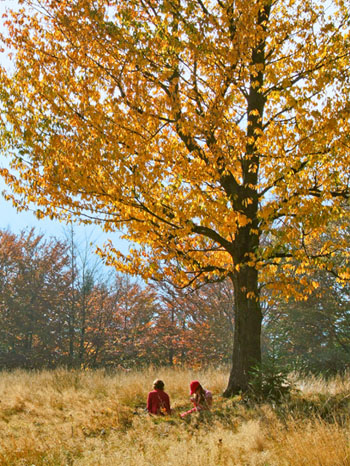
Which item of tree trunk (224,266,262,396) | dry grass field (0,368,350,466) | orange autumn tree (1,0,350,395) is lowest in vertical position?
dry grass field (0,368,350,466)

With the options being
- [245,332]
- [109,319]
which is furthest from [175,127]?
[109,319]

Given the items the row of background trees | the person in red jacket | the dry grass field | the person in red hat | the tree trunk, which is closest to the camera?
the dry grass field

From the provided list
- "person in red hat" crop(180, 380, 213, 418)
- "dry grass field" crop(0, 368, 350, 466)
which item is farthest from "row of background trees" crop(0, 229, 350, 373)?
"person in red hat" crop(180, 380, 213, 418)

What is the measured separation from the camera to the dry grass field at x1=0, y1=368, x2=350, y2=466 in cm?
404

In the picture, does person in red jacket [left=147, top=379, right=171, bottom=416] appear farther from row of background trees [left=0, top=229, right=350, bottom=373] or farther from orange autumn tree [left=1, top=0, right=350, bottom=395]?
row of background trees [left=0, top=229, right=350, bottom=373]

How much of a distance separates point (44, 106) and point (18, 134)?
2.15 ft

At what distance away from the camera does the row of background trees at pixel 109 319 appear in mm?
17250

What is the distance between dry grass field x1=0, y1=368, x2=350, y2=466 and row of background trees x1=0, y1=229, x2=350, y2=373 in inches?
316

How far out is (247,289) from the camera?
7789 mm

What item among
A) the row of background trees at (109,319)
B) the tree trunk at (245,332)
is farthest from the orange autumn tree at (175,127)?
the row of background trees at (109,319)

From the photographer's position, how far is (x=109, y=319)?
21.8 meters

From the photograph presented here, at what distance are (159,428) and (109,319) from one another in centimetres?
1645

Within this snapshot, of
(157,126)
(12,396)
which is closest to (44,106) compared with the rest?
(157,126)

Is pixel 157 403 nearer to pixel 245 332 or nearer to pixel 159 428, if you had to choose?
pixel 159 428
